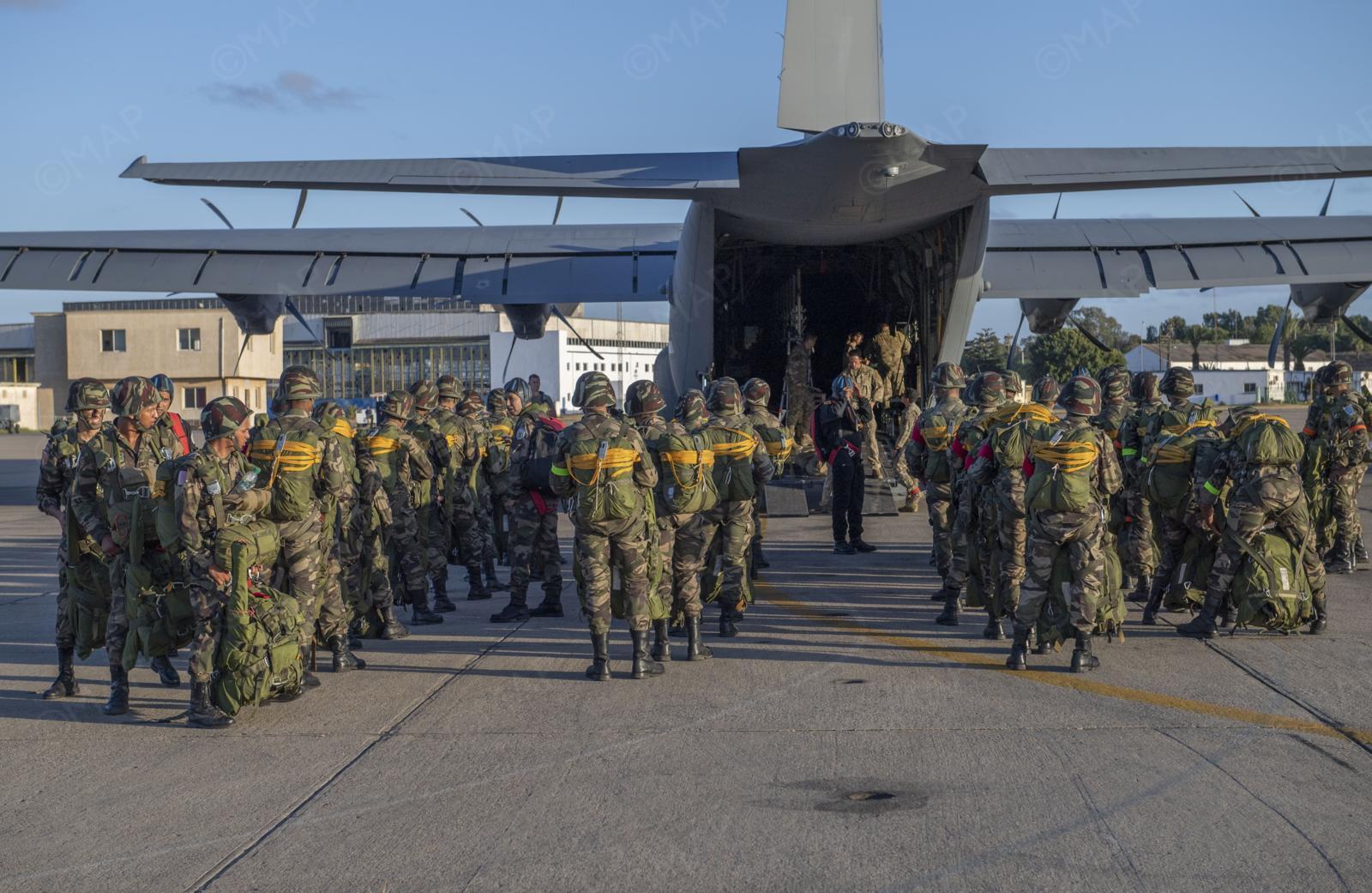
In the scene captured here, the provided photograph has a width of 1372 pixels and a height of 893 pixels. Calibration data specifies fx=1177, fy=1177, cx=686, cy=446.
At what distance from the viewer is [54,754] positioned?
234 inches

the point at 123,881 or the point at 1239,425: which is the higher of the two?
the point at 1239,425

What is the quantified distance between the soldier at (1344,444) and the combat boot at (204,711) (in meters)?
9.23

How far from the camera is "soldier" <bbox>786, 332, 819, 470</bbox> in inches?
663

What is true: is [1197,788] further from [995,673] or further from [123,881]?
[123,881]

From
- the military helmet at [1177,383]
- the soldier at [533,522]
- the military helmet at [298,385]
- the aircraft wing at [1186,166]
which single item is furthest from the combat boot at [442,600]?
the aircraft wing at [1186,166]

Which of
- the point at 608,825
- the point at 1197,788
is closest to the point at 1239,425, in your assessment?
the point at 1197,788

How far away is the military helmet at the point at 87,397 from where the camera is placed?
7.40m

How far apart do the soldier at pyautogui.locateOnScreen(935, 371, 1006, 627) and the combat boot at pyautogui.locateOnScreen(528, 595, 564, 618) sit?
3.06m

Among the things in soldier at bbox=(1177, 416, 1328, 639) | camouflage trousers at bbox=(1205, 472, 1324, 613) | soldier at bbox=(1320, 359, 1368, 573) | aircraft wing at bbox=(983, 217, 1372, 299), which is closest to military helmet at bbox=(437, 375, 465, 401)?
soldier at bbox=(1177, 416, 1328, 639)

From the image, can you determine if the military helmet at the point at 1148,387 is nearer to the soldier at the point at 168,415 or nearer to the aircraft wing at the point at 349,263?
the soldier at the point at 168,415

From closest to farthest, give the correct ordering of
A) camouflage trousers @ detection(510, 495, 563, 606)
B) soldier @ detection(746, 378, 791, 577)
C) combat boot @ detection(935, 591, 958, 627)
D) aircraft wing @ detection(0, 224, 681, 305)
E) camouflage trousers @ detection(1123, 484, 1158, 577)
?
1. combat boot @ detection(935, 591, 958, 627)
2. camouflage trousers @ detection(1123, 484, 1158, 577)
3. camouflage trousers @ detection(510, 495, 563, 606)
4. soldier @ detection(746, 378, 791, 577)
5. aircraft wing @ detection(0, 224, 681, 305)

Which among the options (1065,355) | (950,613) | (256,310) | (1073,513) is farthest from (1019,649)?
(1065,355)

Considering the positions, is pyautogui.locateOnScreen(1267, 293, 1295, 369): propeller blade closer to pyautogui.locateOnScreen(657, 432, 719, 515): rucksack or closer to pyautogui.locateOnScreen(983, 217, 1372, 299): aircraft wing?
pyautogui.locateOnScreen(983, 217, 1372, 299): aircraft wing

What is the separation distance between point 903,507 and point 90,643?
459 inches
